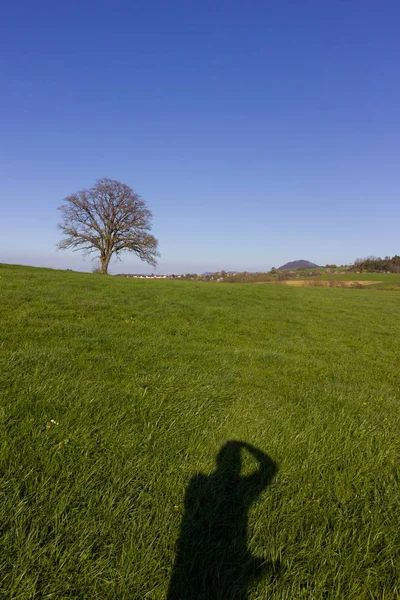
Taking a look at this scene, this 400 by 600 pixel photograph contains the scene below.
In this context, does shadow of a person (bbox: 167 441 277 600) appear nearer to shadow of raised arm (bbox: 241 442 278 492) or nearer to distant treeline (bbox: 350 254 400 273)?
shadow of raised arm (bbox: 241 442 278 492)

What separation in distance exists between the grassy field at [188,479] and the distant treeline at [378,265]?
90.1 meters

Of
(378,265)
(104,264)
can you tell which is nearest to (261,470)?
(104,264)

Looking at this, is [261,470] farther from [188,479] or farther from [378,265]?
[378,265]

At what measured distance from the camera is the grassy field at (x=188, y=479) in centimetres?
187

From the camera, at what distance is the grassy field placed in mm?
1865

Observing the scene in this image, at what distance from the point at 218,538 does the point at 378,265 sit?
97.1m

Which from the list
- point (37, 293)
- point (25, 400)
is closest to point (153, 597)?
point (25, 400)

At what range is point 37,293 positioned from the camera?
395 inches

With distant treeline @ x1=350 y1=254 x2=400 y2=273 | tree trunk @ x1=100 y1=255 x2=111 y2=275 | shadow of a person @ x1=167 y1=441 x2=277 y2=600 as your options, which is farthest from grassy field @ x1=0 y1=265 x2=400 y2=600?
distant treeline @ x1=350 y1=254 x2=400 y2=273

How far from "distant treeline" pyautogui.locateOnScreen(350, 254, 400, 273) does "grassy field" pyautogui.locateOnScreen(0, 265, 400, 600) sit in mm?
90107

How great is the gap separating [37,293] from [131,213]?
34.3 metres

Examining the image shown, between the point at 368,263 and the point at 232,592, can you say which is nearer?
the point at 232,592

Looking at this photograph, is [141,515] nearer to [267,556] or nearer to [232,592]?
[232,592]

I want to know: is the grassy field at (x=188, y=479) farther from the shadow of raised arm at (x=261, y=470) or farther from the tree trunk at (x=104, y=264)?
the tree trunk at (x=104, y=264)
